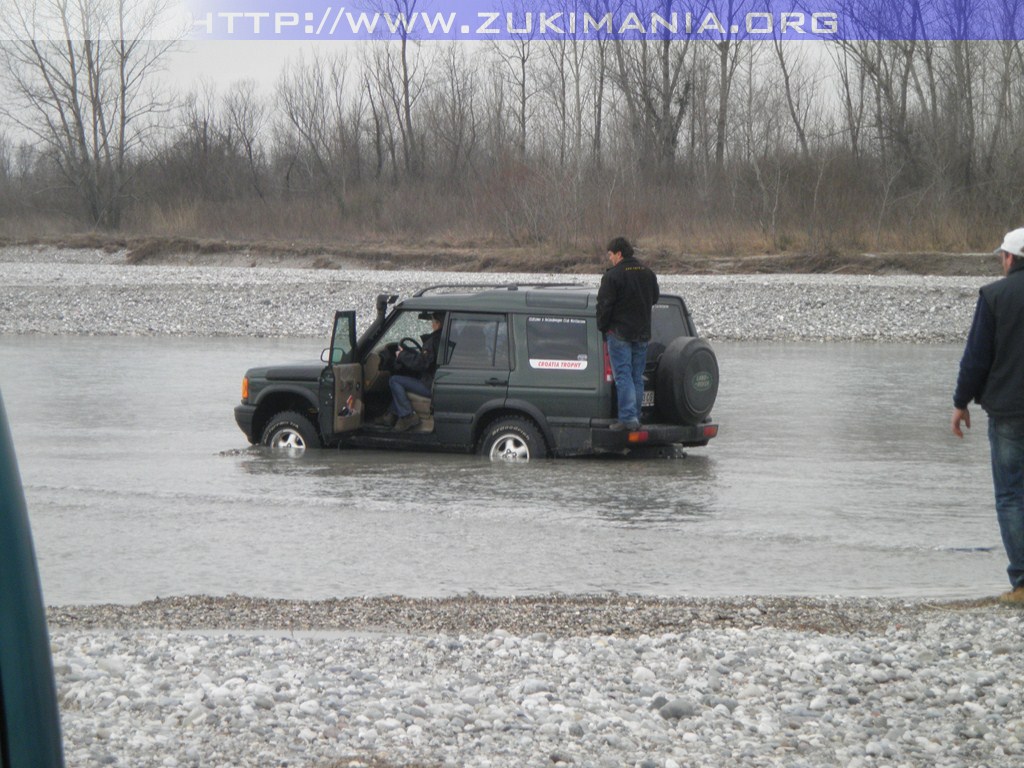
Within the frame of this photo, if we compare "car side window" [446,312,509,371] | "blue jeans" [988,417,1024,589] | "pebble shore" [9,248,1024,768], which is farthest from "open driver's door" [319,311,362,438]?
"blue jeans" [988,417,1024,589]

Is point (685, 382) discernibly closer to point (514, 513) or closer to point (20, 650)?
point (514, 513)

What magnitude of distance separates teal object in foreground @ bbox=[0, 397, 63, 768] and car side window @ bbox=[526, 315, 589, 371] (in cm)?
1072

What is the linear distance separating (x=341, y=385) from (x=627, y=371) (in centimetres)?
283

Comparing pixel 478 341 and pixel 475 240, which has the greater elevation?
pixel 475 240

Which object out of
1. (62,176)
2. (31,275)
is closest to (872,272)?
(31,275)

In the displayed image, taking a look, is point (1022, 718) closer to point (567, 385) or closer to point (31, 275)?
point (567, 385)

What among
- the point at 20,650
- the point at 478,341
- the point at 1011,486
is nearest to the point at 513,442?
the point at 478,341

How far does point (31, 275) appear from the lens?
4422 centimetres

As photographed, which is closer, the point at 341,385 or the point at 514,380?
the point at 514,380

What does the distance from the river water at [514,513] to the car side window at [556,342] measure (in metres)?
0.98

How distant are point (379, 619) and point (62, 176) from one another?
63.8m

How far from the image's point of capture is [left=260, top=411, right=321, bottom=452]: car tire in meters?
13.5

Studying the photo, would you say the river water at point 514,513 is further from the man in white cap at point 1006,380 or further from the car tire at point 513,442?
the man in white cap at point 1006,380

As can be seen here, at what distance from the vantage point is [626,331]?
12.0 m
